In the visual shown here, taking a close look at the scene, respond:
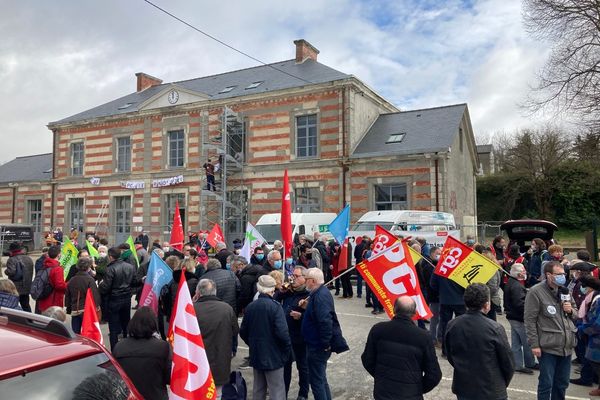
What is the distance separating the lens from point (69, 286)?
7281 millimetres

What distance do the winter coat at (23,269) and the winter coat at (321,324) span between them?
19.5ft

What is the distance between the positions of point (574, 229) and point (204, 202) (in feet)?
82.3

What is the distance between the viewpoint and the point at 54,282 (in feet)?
25.4

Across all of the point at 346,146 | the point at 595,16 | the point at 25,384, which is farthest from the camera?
the point at 346,146

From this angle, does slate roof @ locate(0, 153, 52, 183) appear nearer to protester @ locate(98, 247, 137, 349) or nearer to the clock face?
the clock face

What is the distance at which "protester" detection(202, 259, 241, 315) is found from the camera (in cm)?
723

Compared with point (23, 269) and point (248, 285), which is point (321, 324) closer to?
point (248, 285)

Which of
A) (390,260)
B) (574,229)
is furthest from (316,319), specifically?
Answer: (574,229)

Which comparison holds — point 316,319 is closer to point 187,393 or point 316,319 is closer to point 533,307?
point 187,393

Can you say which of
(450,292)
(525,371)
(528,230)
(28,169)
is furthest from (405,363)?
(28,169)

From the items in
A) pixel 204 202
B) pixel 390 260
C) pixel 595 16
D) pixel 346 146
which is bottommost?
pixel 390 260

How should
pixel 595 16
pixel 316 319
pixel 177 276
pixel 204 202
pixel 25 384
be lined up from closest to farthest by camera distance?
pixel 25 384 < pixel 316 319 < pixel 177 276 < pixel 595 16 < pixel 204 202

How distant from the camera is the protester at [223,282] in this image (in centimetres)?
723

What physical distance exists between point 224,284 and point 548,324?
14.3 feet
